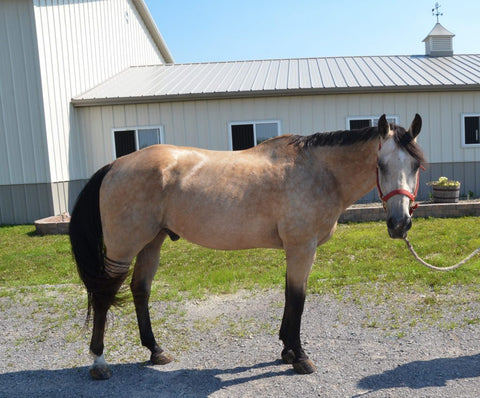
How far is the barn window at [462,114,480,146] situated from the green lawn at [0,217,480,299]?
4.64 meters

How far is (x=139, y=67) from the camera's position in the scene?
1548 cm

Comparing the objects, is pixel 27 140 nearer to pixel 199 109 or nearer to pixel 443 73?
pixel 199 109

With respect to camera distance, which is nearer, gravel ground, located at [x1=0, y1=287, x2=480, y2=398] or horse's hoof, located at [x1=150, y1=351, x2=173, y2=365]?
gravel ground, located at [x1=0, y1=287, x2=480, y2=398]

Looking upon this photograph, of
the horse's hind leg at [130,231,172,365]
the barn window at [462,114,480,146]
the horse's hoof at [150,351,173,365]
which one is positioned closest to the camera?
the horse's hoof at [150,351,173,365]

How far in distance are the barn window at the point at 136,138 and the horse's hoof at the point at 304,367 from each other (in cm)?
928

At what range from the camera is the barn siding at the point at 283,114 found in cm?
1126

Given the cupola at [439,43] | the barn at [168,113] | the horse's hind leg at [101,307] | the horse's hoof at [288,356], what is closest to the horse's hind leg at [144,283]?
the horse's hind leg at [101,307]

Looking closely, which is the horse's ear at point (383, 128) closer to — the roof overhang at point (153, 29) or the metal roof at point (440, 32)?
the metal roof at point (440, 32)

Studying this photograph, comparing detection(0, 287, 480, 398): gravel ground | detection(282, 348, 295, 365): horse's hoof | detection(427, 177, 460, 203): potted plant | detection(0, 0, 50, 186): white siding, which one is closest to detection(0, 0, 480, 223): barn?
detection(0, 0, 50, 186): white siding

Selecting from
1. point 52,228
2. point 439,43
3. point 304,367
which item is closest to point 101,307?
point 304,367

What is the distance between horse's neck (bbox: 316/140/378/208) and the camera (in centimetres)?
299

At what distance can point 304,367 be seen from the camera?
9.67 ft

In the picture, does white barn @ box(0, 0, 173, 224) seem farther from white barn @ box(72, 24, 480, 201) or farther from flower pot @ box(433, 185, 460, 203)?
flower pot @ box(433, 185, 460, 203)

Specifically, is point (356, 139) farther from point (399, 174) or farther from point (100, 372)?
point (100, 372)
